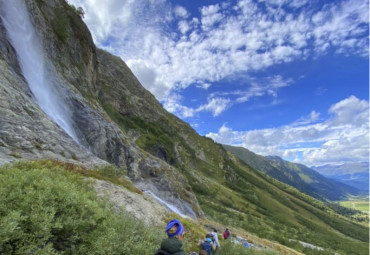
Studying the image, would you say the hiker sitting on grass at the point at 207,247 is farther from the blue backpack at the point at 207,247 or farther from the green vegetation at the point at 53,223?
the green vegetation at the point at 53,223

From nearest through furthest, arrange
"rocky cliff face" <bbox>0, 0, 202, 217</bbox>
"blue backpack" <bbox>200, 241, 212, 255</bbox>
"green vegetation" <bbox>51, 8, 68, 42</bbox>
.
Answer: "blue backpack" <bbox>200, 241, 212, 255</bbox>
"rocky cliff face" <bbox>0, 0, 202, 217</bbox>
"green vegetation" <bbox>51, 8, 68, 42</bbox>

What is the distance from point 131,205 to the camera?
54.0ft

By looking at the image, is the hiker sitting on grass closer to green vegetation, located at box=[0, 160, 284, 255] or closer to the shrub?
green vegetation, located at box=[0, 160, 284, 255]

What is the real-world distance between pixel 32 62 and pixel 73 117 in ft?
30.9

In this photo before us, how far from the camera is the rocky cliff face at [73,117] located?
19797mm

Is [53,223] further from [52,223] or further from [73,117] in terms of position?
[73,117]

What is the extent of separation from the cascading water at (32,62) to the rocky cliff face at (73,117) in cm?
171

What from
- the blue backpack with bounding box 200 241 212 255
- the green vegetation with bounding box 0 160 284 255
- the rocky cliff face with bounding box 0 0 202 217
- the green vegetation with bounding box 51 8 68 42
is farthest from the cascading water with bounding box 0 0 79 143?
the blue backpack with bounding box 200 241 212 255

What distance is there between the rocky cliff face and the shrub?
8779 mm

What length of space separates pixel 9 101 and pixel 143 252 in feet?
63.9

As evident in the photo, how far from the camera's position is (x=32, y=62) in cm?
3628

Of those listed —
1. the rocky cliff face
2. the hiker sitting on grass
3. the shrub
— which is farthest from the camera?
the rocky cliff face

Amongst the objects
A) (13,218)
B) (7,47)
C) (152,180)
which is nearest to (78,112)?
(7,47)

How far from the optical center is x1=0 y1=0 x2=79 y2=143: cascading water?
108ft
